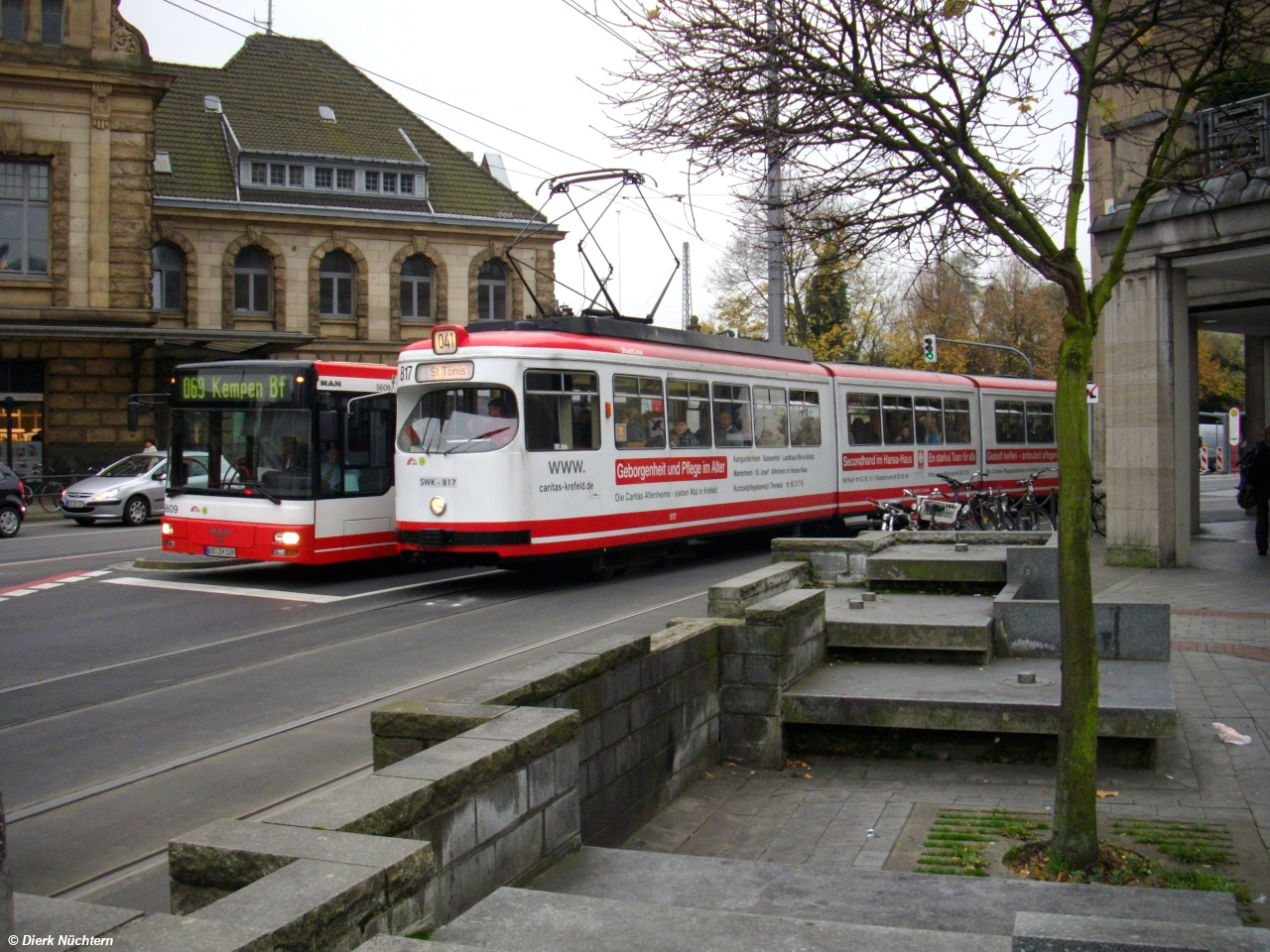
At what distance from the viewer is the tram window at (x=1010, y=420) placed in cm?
2733

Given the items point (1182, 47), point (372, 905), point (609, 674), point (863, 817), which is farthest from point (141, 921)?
point (1182, 47)

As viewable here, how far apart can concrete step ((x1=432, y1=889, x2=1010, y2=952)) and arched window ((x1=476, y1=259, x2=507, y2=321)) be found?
42388mm

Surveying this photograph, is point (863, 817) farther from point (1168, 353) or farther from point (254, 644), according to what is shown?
point (1168, 353)

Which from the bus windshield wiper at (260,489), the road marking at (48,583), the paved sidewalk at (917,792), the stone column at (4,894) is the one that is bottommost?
the paved sidewalk at (917,792)

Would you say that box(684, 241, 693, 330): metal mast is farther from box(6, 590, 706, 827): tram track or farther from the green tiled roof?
box(6, 590, 706, 827): tram track

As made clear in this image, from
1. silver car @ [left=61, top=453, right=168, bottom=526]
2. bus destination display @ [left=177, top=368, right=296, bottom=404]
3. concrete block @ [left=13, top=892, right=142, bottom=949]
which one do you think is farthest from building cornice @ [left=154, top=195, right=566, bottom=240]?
concrete block @ [left=13, top=892, right=142, bottom=949]

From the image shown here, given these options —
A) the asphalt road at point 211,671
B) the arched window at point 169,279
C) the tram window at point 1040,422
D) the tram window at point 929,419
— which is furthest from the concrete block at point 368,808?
the arched window at point 169,279

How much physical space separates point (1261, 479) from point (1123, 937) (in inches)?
619

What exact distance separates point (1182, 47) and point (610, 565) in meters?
10.2

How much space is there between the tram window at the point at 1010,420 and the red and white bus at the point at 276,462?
1625cm

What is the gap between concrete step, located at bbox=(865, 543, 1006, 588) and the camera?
11.0 m

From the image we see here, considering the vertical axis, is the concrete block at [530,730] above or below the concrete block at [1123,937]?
above

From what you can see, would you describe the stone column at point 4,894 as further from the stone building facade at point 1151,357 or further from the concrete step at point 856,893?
the stone building facade at point 1151,357

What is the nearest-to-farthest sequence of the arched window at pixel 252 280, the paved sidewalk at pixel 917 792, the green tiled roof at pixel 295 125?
1. the paved sidewalk at pixel 917 792
2. the arched window at pixel 252 280
3. the green tiled roof at pixel 295 125
